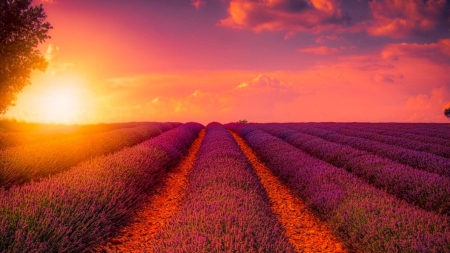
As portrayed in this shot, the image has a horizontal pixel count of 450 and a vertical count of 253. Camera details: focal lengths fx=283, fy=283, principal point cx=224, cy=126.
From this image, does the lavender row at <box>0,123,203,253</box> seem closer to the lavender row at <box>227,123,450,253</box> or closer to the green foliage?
the lavender row at <box>227,123,450,253</box>

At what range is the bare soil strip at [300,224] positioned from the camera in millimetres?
4027

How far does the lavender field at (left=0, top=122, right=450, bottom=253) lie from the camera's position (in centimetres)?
290

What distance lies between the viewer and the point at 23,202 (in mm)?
3334

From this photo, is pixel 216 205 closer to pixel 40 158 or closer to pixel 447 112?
pixel 40 158

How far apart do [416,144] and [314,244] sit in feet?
30.2

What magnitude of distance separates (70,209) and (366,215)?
3832 mm

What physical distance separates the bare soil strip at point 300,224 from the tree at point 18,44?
13.4 m

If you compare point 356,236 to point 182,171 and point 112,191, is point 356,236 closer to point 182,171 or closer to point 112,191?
point 112,191

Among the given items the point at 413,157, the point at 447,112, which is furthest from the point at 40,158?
the point at 447,112

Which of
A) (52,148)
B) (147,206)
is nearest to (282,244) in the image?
(147,206)

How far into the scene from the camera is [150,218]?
195 inches

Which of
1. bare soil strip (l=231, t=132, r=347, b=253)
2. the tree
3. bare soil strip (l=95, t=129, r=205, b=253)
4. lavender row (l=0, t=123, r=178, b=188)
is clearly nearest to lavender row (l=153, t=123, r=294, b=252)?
bare soil strip (l=95, t=129, r=205, b=253)

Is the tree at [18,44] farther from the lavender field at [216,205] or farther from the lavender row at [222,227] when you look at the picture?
the lavender row at [222,227]

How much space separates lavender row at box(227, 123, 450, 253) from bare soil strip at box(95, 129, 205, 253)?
2614 millimetres
